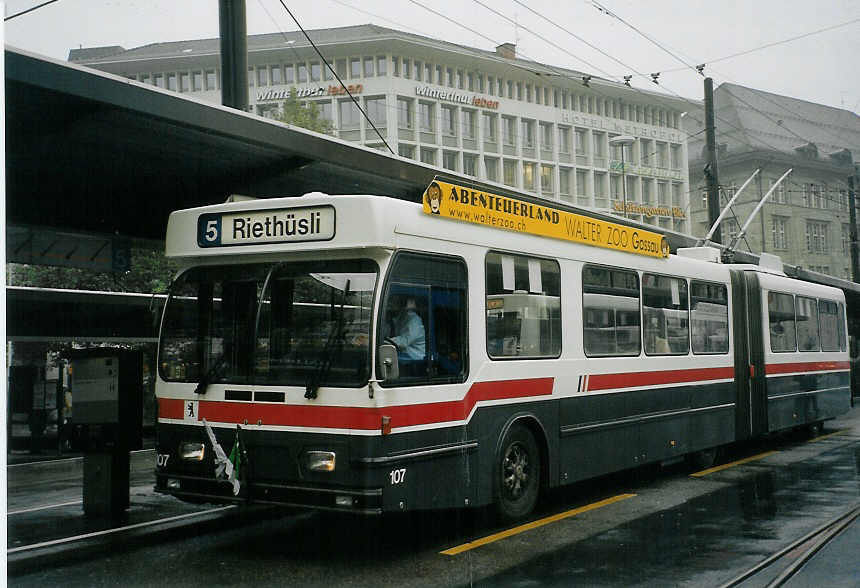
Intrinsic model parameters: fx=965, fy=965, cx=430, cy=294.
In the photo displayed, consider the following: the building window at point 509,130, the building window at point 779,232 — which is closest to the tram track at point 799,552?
the building window at point 779,232

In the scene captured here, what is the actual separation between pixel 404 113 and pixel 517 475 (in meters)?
50.4

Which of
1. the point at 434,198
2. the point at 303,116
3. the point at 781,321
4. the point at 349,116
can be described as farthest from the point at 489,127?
the point at 434,198

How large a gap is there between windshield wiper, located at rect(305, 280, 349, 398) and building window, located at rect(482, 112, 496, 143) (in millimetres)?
51415

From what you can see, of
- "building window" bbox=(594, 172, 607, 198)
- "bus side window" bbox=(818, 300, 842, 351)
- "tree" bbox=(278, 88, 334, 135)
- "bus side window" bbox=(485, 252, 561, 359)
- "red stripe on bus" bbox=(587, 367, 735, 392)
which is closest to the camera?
"bus side window" bbox=(485, 252, 561, 359)

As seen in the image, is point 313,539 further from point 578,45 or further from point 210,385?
point 578,45

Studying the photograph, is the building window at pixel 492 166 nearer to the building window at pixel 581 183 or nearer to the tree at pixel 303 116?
the building window at pixel 581 183

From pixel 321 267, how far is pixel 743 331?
8.73m

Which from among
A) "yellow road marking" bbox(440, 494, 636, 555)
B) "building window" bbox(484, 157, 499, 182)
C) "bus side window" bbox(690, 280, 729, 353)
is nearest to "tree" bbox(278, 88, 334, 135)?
"bus side window" bbox(690, 280, 729, 353)

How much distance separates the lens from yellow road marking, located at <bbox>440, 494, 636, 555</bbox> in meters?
8.09

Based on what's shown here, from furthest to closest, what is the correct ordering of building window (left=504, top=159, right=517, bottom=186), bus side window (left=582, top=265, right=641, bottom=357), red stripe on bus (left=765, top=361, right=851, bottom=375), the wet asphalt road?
1. building window (left=504, top=159, right=517, bottom=186)
2. red stripe on bus (left=765, top=361, right=851, bottom=375)
3. bus side window (left=582, top=265, right=641, bottom=357)
4. the wet asphalt road

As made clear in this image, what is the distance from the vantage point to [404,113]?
5784 cm

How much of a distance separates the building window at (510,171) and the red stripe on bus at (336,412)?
169ft

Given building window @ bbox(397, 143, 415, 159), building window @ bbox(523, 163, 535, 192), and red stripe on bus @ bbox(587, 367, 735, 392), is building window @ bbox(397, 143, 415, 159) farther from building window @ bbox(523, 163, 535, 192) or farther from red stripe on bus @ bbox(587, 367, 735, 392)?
red stripe on bus @ bbox(587, 367, 735, 392)

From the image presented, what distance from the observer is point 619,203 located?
63.8 metres
